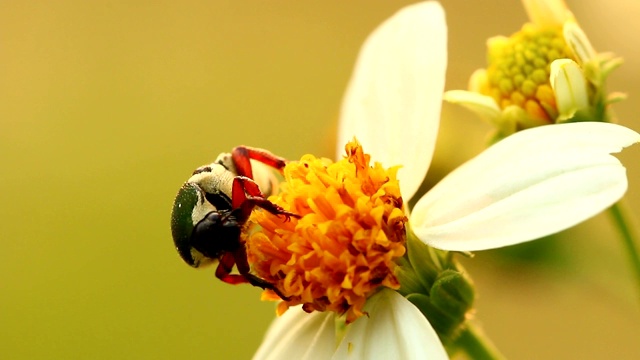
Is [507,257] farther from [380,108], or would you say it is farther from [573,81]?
[573,81]

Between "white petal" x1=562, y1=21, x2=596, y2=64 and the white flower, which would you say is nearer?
the white flower

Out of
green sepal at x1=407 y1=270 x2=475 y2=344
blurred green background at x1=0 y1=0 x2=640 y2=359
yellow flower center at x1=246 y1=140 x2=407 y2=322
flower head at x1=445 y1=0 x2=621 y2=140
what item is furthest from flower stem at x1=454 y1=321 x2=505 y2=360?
blurred green background at x1=0 y1=0 x2=640 y2=359

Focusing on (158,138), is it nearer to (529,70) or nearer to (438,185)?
(529,70)

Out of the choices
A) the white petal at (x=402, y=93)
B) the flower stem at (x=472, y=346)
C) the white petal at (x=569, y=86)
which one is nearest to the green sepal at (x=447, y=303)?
the flower stem at (x=472, y=346)

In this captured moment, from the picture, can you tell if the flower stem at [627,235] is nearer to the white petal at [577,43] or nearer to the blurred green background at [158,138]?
the white petal at [577,43]

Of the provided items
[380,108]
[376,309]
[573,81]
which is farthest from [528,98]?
[376,309]

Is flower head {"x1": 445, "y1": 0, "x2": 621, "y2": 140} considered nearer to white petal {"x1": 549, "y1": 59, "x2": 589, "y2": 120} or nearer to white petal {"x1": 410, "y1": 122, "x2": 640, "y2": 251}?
white petal {"x1": 549, "y1": 59, "x2": 589, "y2": 120}
